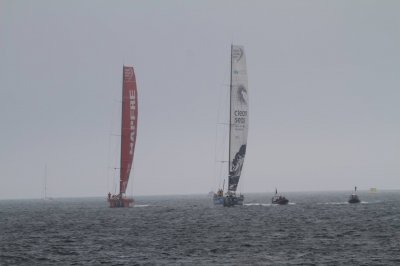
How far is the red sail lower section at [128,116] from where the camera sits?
106 m

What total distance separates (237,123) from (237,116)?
112 centimetres

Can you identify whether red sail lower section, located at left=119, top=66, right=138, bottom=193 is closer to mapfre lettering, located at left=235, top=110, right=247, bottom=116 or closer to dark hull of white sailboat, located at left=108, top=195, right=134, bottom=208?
dark hull of white sailboat, located at left=108, top=195, right=134, bottom=208

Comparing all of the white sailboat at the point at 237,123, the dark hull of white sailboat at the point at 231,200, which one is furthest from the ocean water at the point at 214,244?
the white sailboat at the point at 237,123

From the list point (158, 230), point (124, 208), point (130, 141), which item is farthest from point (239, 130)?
point (158, 230)

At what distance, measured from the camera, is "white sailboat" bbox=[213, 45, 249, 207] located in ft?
331

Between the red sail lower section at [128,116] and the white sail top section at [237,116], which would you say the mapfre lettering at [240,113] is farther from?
the red sail lower section at [128,116]

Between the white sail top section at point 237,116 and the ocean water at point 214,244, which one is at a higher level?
the white sail top section at point 237,116

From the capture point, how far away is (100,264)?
3744cm

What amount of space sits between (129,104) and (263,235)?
5580 cm

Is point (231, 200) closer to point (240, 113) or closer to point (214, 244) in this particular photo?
point (240, 113)

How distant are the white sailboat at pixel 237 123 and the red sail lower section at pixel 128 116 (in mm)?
16745

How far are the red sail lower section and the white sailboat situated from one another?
1674 cm

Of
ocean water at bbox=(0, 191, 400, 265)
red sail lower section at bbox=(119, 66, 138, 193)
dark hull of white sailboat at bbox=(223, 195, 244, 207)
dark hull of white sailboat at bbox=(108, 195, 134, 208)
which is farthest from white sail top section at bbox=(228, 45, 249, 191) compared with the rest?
ocean water at bbox=(0, 191, 400, 265)

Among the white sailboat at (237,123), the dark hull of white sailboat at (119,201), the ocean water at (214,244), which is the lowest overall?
the ocean water at (214,244)
